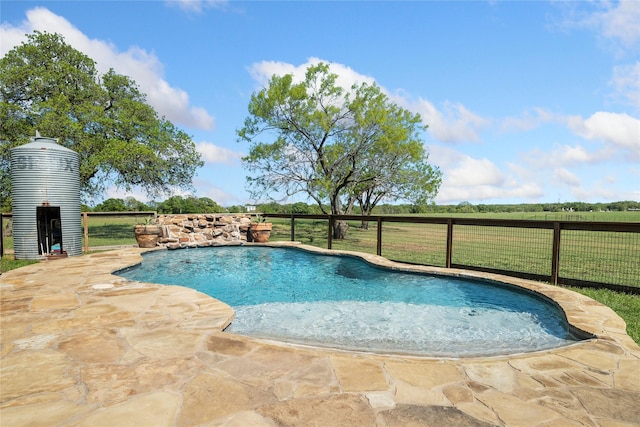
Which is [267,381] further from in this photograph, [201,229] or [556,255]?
[201,229]

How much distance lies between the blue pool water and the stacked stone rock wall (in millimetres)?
2413

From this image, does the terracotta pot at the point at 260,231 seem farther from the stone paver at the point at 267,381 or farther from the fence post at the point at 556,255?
the fence post at the point at 556,255

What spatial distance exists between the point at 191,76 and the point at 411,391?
9.94 m

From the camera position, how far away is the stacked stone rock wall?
10227 millimetres

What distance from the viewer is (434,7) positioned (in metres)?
6.67

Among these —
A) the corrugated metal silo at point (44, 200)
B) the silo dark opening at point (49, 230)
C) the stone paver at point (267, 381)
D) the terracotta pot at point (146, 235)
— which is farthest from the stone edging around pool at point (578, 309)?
the terracotta pot at point (146, 235)

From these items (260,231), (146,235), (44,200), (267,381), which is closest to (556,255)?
(267,381)

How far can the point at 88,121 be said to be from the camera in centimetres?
1409

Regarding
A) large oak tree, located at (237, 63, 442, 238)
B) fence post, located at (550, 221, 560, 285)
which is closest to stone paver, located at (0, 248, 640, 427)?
fence post, located at (550, 221, 560, 285)

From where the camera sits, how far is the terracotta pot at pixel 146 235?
945 cm

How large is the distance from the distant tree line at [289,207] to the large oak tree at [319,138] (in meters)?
2.22

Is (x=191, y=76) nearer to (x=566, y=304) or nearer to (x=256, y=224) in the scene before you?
(x=256, y=224)

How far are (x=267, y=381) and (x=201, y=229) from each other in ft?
31.7

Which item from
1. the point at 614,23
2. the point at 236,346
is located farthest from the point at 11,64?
the point at 614,23
